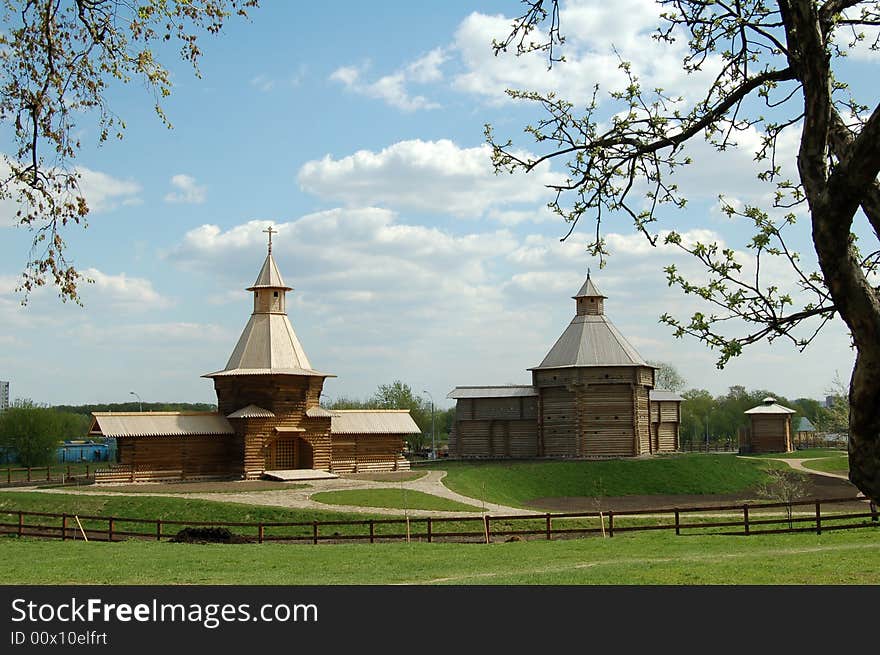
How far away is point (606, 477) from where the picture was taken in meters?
45.9

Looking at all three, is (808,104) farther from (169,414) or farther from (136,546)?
(169,414)

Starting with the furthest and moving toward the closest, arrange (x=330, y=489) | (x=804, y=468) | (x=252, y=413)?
(x=804, y=468) < (x=252, y=413) < (x=330, y=489)

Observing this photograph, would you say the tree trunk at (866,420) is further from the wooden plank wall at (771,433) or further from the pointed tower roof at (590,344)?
the wooden plank wall at (771,433)

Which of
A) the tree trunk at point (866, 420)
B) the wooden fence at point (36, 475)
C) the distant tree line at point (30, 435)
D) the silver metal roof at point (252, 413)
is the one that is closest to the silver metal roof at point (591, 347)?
the silver metal roof at point (252, 413)

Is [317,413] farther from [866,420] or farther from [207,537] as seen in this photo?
[866,420]

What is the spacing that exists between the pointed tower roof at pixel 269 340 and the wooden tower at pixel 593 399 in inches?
626

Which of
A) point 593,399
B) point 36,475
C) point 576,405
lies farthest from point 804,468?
point 36,475

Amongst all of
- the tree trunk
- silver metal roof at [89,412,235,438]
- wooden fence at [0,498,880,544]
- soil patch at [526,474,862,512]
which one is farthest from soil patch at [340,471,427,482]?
the tree trunk

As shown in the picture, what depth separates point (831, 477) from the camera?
157 ft

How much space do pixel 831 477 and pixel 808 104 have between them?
46.1 m

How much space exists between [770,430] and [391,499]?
48.4 m

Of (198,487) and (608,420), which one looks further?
(608,420)
